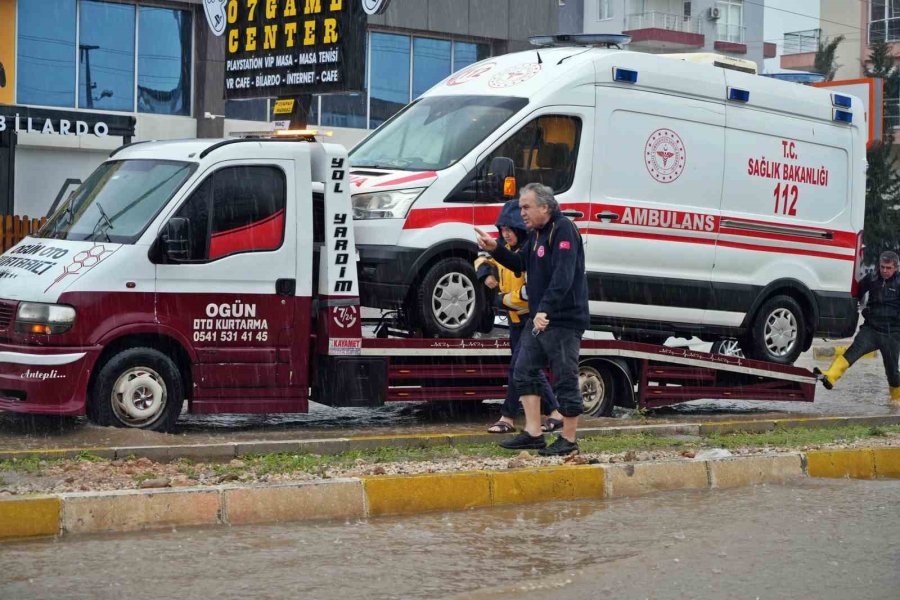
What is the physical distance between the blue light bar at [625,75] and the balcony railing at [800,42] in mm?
54202

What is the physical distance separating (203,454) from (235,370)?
143 centimetres

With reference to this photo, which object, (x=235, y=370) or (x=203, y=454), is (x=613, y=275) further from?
(x=203, y=454)

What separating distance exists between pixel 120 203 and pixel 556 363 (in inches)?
138

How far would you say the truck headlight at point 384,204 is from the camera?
10.6 metres

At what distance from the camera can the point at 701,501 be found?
805 cm

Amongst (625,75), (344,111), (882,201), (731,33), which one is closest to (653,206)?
(625,75)

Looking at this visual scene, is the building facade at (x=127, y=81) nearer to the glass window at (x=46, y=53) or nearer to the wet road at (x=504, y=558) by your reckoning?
the glass window at (x=46, y=53)

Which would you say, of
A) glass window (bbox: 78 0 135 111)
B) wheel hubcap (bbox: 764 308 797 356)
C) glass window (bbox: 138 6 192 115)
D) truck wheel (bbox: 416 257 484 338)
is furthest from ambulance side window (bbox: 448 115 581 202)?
glass window (bbox: 138 6 192 115)

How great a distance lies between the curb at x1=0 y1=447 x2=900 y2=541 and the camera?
657 centimetres

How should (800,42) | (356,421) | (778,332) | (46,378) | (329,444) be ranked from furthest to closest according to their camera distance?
(800,42) < (778,332) < (356,421) < (46,378) < (329,444)

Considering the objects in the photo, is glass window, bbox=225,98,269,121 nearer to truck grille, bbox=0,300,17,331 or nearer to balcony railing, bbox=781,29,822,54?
truck grille, bbox=0,300,17,331

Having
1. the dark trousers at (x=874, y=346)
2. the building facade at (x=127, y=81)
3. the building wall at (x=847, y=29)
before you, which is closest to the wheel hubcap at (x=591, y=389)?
the dark trousers at (x=874, y=346)

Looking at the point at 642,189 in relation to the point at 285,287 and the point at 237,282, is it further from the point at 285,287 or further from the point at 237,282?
the point at 237,282

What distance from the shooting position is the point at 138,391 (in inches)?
383
